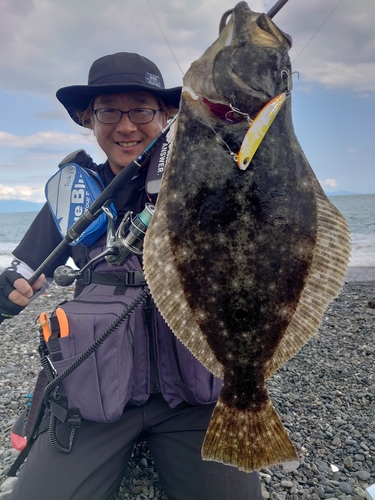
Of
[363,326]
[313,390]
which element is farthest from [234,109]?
[363,326]

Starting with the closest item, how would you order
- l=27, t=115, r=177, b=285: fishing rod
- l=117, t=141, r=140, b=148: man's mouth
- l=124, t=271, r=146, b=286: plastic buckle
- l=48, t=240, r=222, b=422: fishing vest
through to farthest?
l=27, t=115, r=177, b=285: fishing rod, l=48, t=240, r=222, b=422: fishing vest, l=124, t=271, r=146, b=286: plastic buckle, l=117, t=141, r=140, b=148: man's mouth

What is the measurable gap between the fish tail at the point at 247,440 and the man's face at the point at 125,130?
2000 mm

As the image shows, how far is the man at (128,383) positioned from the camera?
259 cm

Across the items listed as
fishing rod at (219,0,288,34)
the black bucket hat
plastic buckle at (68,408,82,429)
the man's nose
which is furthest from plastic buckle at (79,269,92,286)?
fishing rod at (219,0,288,34)

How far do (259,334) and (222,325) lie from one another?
0.18 meters

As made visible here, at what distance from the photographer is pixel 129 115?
2.99 metres

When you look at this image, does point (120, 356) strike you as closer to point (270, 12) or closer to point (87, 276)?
point (87, 276)

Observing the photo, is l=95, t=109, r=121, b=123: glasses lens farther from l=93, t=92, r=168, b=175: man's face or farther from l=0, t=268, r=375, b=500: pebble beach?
l=0, t=268, r=375, b=500: pebble beach

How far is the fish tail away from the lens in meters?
1.87

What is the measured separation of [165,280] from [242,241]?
1.36ft

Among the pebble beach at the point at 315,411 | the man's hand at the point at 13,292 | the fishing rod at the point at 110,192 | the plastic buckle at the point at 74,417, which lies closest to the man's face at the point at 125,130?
the fishing rod at the point at 110,192

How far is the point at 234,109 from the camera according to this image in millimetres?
1676

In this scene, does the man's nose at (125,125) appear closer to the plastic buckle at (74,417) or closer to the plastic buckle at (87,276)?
the plastic buckle at (87,276)

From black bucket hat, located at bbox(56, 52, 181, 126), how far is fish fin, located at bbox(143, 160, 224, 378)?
1.33 metres
